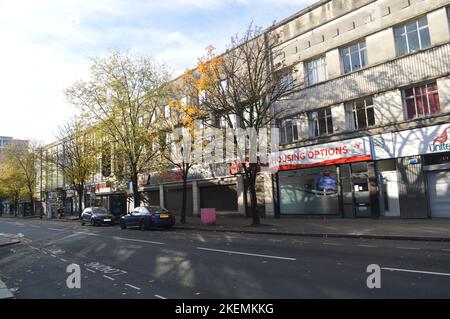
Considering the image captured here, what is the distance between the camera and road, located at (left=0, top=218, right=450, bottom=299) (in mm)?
6535

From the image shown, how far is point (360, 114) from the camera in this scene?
2080cm

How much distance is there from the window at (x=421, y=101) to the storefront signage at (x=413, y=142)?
39.8 inches

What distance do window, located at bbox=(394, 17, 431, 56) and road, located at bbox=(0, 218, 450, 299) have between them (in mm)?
11111

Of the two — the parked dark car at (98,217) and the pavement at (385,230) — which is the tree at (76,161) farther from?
the pavement at (385,230)

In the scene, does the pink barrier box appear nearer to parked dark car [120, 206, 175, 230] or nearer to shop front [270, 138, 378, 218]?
parked dark car [120, 206, 175, 230]

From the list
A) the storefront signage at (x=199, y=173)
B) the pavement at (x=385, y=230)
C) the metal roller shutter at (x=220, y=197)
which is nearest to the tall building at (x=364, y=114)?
the pavement at (x=385, y=230)

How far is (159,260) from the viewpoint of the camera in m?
10.5

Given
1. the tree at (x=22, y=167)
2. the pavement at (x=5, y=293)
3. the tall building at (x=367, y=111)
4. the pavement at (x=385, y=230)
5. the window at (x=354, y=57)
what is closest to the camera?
the pavement at (x=5, y=293)

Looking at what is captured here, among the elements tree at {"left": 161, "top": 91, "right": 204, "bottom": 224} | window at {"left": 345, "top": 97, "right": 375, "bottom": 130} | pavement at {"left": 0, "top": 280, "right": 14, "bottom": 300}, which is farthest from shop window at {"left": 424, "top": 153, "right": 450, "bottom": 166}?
pavement at {"left": 0, "top": 280, "right": 14, "bottom": 300}

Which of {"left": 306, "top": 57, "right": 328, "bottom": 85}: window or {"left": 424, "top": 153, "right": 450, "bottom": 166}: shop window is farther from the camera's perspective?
{"left": 306, "top": 57, "right": 328, "bottom": 85}: window

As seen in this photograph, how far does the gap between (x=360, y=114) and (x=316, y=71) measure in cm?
424

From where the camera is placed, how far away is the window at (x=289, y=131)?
24.2m

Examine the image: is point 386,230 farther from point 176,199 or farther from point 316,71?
point 176,199
